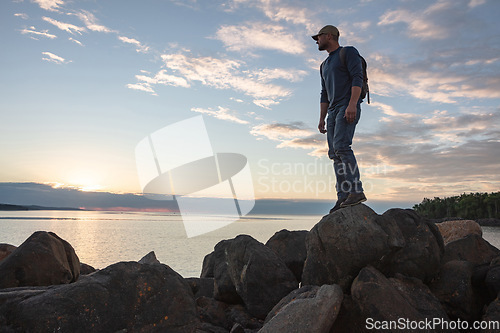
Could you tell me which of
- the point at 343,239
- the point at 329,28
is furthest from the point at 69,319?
the point at 329,28

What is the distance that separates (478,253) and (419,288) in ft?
14.1

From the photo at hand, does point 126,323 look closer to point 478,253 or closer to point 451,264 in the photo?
point 451,264

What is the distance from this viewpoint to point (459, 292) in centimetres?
787

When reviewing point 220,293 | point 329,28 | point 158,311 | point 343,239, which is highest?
point 329,28

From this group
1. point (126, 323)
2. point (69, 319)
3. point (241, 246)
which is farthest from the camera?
point (241, 246)

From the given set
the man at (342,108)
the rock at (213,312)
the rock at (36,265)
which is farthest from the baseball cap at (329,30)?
the rock at (36,265)

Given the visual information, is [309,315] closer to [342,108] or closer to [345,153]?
[345,153]

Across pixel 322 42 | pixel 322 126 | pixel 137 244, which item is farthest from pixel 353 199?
pixel 137 244

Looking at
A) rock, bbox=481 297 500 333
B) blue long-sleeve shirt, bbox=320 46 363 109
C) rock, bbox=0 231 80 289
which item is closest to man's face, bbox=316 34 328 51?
blue long-sleeve shirt, bbox=320 46 363 109

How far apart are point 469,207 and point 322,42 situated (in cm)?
15466

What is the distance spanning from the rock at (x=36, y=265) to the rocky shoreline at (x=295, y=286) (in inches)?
1.0

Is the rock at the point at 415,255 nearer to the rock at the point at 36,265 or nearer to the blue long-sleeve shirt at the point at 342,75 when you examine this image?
the blue long-sleeve shirt at the point at 342,75

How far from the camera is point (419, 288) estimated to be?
25.0ft

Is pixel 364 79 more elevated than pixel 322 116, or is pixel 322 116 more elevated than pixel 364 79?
pixel 364 79
